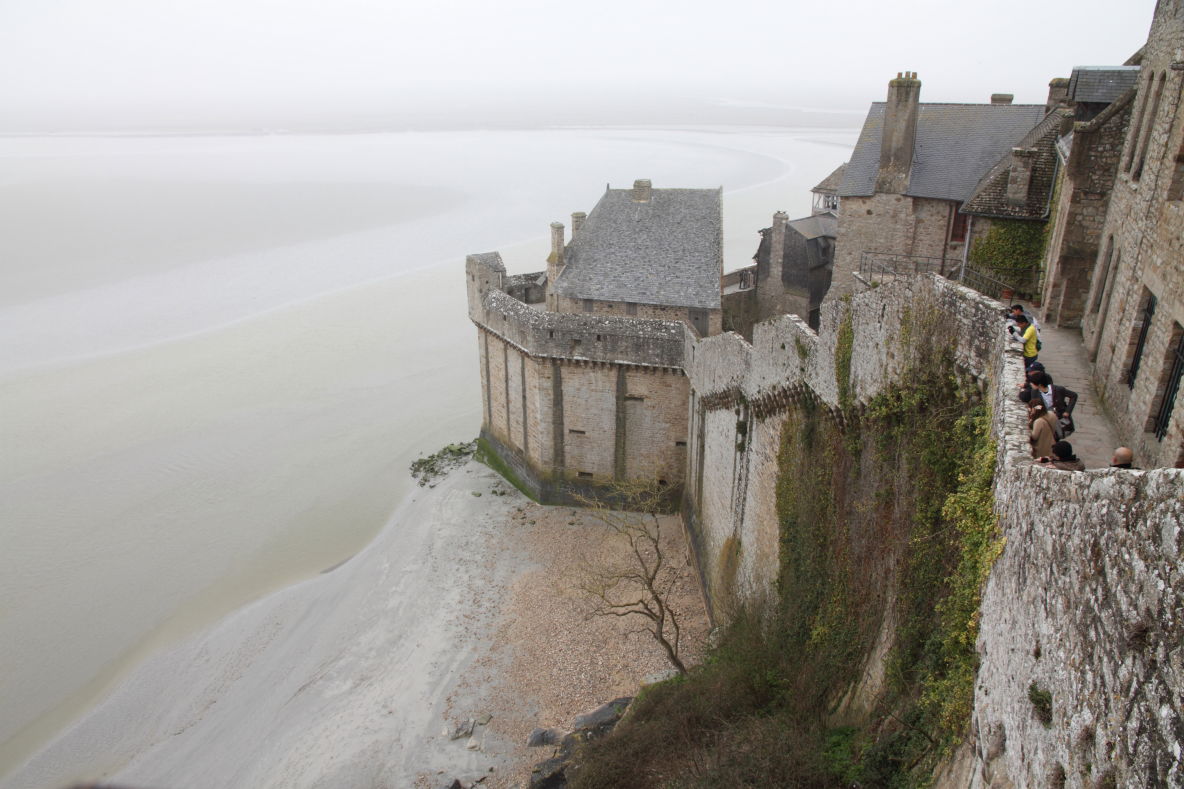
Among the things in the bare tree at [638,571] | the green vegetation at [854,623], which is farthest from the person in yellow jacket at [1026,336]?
the bare tree at [638,571]

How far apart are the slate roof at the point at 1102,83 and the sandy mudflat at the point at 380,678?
14.7 meters

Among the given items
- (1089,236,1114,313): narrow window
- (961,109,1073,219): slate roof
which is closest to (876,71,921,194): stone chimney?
(961,109,1073,219): slate roof

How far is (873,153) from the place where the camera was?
2339 centimetres

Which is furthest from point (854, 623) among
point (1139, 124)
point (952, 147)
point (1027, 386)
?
point (952, 147)

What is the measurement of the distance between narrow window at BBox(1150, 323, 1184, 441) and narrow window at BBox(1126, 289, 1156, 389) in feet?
3.01

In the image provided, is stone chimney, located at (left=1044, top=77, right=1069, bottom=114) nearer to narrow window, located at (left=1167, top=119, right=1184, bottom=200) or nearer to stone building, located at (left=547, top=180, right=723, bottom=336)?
stone building, located at (left=547, top=180, right=723, bottom=336)

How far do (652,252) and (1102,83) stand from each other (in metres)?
13.3

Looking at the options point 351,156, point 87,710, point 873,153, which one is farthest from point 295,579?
point 351,156

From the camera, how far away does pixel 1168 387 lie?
28.7ft

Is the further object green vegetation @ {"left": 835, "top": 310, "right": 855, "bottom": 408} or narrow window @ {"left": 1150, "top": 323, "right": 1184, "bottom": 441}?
green vegetation @ {"left": 835, "top": 310, "right": 855, "bottom": 408}

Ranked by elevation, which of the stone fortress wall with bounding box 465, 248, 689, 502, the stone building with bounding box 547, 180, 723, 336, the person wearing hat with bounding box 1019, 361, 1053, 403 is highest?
the person wearing hat with bounding box 1019, 361, 1053, 403

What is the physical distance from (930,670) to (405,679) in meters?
13.0

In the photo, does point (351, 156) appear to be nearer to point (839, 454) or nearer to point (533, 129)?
point (533, 129)

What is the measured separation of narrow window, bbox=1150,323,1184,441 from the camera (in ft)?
28.3
